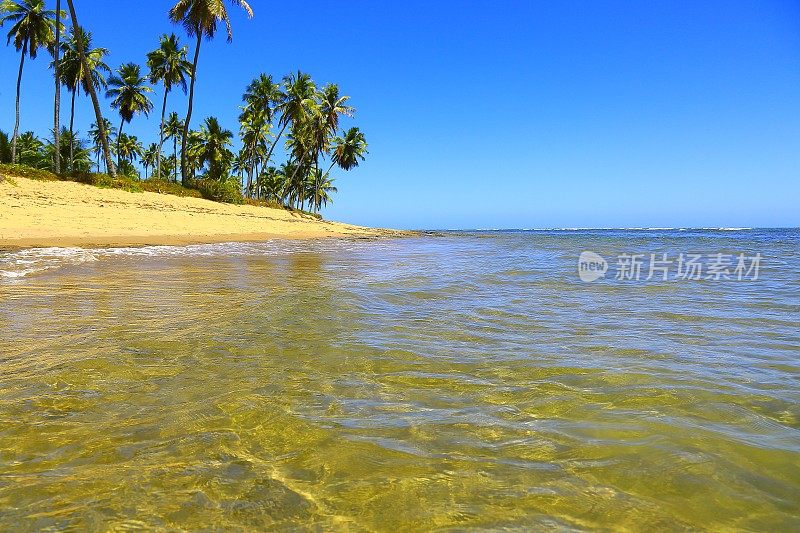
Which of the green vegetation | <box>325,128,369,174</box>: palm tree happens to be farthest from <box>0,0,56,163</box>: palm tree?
<box>325,128,369,174</box>: palm tree

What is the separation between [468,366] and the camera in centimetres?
297

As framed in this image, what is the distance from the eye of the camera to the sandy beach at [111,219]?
44.8 feet

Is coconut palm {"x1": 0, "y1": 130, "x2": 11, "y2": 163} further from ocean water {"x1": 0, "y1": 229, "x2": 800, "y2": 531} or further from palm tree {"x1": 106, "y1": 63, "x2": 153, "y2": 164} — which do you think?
ocean water {"x1": 0, "y1": 229, "x2": 800, "y2": 531}

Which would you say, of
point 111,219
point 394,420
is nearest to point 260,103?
point 111,219

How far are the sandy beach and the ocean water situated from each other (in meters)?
11.1

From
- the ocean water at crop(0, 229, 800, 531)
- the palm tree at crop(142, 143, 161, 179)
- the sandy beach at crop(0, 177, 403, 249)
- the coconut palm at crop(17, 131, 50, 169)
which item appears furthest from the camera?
the palm tree at crop(142, 143, 161, 179)

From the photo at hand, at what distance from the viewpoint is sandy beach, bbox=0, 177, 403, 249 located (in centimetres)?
1366

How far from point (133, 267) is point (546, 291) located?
7245mm

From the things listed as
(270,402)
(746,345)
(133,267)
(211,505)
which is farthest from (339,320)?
(133,267)

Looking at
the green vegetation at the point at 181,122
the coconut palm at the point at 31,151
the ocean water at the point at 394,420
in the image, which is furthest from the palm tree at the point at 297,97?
the ocean water at the point at 394,420

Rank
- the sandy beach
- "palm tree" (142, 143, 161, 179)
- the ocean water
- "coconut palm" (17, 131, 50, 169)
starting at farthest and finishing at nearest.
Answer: "palm tree" (142, 143, 161, 179) < "coconut palm" (17, 131, 50, 169) < the sandy beach < the ocean water

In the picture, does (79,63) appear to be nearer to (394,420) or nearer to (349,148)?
(349,148)

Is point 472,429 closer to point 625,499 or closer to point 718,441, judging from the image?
point 625,499

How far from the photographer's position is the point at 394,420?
2.12 m
